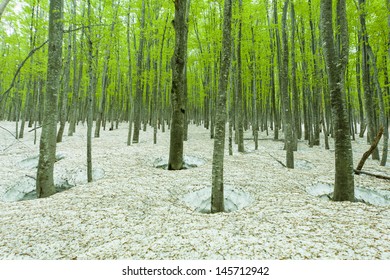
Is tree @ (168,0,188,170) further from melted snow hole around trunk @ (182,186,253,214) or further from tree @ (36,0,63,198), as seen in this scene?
tree @ (36,0,63,198)

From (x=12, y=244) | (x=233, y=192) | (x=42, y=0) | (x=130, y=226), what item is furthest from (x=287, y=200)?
(x=42, y=0)

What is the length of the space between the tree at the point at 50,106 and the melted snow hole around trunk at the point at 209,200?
3.53m

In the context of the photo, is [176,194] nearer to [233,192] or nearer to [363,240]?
[233,192]

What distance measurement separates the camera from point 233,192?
5582 mm

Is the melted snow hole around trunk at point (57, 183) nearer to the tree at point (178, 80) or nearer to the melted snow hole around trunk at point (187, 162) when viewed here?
the melted snow hole around trunk at point (187, 162)

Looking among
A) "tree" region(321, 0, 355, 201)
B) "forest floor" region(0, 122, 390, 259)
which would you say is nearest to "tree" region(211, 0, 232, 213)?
"forest floor" region(0, 122, 390, 259)

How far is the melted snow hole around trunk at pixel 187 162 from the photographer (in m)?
8.23

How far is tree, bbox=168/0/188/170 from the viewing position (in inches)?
289

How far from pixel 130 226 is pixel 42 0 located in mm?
15649

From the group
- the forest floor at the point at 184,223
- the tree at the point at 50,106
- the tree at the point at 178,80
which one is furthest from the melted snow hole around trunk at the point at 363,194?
the tree at the point at 50,106

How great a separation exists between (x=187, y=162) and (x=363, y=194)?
5519mm

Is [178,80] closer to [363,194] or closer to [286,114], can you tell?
[286,114]

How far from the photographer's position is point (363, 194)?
5.52 meters

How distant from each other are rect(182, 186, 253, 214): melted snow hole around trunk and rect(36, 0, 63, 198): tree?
353cm
